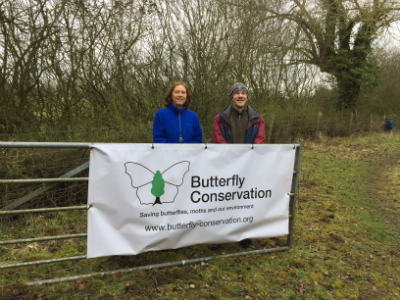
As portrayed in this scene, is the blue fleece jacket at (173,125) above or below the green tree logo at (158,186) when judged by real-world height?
above

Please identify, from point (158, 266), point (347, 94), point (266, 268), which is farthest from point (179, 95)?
point (347, 94)

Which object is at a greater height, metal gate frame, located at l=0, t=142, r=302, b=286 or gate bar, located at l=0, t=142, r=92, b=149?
gate bar, located at l=0, t=142, r=92, b=149

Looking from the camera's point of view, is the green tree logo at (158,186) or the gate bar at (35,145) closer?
the gate bar at (35,145)

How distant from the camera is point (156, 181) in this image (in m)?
2.97

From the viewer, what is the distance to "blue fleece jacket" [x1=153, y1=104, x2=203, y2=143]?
3.54 m

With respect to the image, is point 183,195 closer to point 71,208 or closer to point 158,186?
point 158,186

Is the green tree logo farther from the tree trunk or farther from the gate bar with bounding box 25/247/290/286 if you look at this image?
the tree trunk

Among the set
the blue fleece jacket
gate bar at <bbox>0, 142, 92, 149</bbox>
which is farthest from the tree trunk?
gate bar at <bbox>0, 142, 92, 149</bbox>

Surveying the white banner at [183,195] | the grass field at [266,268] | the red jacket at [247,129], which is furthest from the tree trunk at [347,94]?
the white banner at [183,195]

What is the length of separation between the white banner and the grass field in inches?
13.8

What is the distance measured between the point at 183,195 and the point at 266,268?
1.35 meters

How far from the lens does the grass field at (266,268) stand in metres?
2.90

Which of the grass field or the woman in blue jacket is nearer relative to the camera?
the grass field

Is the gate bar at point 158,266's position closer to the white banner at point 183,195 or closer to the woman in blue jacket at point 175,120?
the white banner at point 183,195
